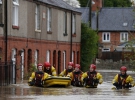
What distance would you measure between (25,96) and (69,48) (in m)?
28.7

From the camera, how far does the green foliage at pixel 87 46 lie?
56.5m

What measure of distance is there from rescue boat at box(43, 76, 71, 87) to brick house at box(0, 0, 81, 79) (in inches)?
266

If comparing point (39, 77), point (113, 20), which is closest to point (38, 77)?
point (39, 77)

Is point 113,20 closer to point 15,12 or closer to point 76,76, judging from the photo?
point 15,12

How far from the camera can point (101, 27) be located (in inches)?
3967

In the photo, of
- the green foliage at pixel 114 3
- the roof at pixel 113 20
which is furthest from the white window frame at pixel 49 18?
the green foliage at pixel 114 3

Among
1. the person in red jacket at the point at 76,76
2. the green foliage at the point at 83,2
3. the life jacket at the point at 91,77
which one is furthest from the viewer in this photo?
the green foliage at the point at 83,2

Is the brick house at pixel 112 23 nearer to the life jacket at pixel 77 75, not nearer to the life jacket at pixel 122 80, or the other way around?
the life jacket at pixel 77 75

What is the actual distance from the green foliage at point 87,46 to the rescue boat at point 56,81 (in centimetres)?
2458

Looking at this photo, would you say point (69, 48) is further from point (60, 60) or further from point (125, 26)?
point (125, 26)

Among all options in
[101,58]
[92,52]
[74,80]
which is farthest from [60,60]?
[101,58]

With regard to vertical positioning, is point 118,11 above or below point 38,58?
above

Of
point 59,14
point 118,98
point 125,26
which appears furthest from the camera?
point 125,26

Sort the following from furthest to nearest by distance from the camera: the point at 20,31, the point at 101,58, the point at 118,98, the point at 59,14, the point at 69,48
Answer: the point at 101,58 < the point at 69,48 < the point at 59,14 < the point at 20,31 < the point at 118,98
